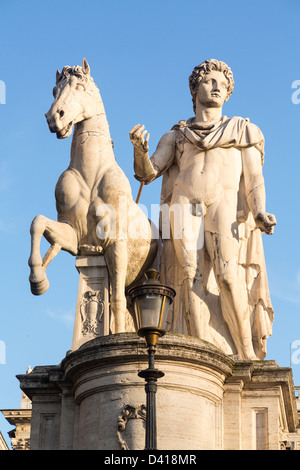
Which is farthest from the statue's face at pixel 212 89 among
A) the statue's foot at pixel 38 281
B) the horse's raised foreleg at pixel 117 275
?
the statue's foot at pixel 38 281

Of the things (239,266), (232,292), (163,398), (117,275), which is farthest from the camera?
(239,266)

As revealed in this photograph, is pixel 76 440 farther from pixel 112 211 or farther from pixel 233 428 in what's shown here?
pixel 112 211

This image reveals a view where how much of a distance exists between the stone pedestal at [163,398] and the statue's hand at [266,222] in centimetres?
220

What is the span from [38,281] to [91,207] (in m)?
1.57

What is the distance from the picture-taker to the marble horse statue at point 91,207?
17.9 metres

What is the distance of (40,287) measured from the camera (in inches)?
684

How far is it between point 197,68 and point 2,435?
3553 centimetres

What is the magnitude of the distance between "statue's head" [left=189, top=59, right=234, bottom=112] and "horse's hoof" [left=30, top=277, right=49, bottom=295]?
4.49 m

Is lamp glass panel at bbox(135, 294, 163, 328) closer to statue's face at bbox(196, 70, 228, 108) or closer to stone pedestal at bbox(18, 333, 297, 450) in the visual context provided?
stone pedestal at bbox(18, 333, 297, 450)

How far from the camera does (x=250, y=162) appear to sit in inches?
A: 750

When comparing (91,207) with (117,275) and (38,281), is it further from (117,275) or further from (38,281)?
(38,281)

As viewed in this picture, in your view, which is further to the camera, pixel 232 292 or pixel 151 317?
pixel 232 292

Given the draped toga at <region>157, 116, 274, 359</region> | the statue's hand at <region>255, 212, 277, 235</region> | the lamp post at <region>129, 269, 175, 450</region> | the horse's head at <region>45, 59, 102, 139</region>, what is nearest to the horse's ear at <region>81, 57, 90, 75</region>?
the horse's head at <region>45, 59, 102, 139</region>

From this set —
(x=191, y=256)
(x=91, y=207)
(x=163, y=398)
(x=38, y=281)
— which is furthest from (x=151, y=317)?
(x=191, y=256)
